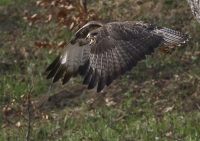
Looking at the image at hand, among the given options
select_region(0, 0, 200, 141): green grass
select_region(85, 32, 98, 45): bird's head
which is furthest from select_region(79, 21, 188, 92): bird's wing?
select_region(0, 0, 200, 141): green grass

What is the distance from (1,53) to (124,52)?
17.3 ft

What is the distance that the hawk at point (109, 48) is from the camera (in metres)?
6.79

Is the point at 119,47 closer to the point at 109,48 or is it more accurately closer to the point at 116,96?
the point at 109,48

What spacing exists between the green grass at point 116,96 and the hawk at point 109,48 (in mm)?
530

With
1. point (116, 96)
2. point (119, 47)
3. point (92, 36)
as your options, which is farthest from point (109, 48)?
point (116, 96)

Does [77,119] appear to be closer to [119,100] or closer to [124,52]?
[119,100]

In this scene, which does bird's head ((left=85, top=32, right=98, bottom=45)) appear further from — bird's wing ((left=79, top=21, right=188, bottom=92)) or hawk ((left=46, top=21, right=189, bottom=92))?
bird's wing ((left=79, top=21, right=188, bottom=92))

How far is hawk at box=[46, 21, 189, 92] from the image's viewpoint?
22.3 feet

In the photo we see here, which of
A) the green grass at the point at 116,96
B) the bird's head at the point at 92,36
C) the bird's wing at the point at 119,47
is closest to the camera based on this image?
the bird's wing at the point at 119,47

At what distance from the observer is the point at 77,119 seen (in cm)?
957

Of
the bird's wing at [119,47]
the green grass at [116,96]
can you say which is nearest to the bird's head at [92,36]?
the bird's wing at [119,47]

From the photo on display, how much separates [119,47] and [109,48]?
11cm

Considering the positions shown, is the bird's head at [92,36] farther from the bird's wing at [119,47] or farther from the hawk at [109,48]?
the bird's wing at [119,47]

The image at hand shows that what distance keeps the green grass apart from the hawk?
0.53 meters
